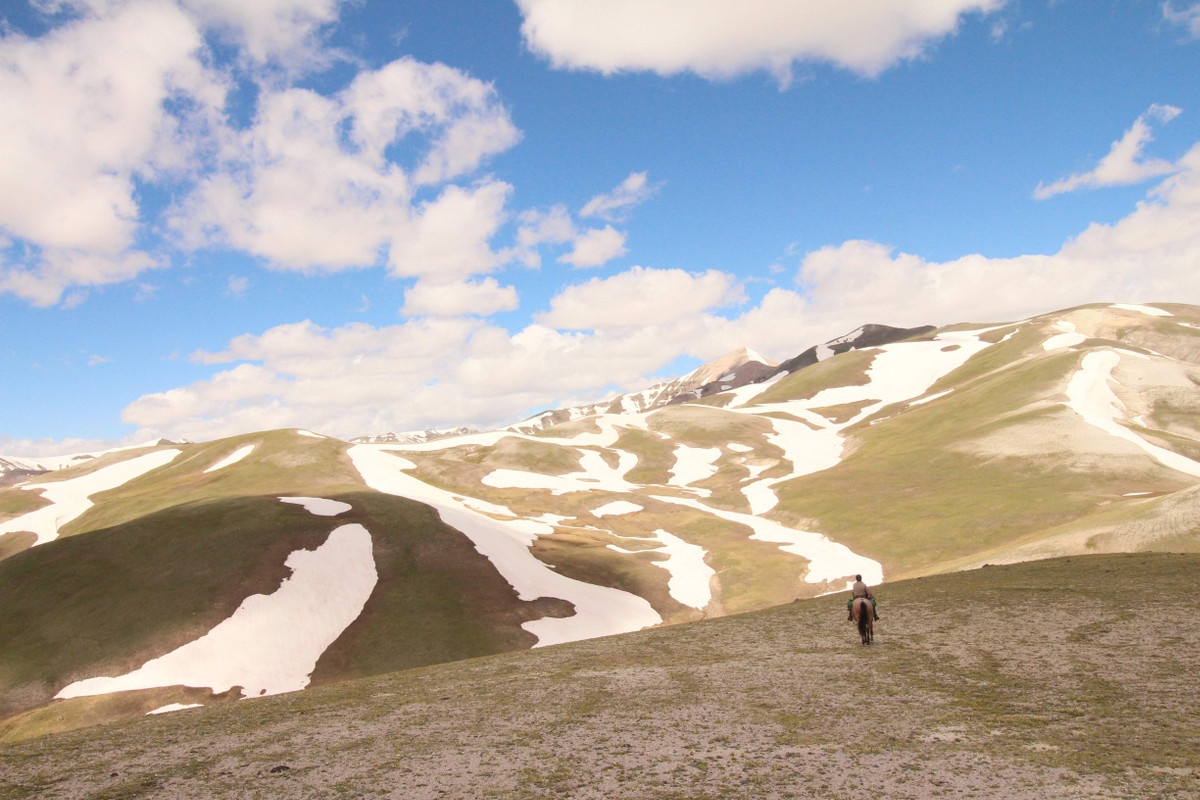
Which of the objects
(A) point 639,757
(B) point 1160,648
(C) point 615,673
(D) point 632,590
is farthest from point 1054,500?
(A) point 639,757

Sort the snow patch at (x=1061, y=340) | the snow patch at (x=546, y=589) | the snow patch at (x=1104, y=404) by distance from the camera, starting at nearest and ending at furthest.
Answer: the snow patch at (x=546, y=589)
the snow patch at (x=1104, y=404)
the snow patch at (x=1061, y=340)

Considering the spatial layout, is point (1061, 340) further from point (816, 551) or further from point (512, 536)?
point (512, 536)

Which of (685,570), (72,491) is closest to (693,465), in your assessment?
(685,570)

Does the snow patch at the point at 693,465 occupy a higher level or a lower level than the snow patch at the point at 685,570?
higher

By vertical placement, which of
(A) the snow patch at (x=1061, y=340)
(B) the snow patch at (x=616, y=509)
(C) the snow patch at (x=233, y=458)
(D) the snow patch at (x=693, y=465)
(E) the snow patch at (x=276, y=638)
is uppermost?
(A) the snow patch at (x=1061, y=340)

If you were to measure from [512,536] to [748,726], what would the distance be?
6650 centimetres

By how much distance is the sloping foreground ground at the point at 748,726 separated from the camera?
526 inches

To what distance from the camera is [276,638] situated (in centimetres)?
5344

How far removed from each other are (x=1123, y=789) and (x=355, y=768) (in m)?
15.8

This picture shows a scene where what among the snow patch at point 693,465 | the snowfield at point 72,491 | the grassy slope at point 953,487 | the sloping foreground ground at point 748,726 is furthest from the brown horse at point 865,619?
the snowfield at point 72,491

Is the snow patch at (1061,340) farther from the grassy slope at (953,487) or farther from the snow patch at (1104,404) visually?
the grassy slope at (953,487)

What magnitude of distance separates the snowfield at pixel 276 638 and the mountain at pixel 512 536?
0.66ft

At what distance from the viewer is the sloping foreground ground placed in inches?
526

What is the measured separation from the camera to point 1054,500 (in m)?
76.4
